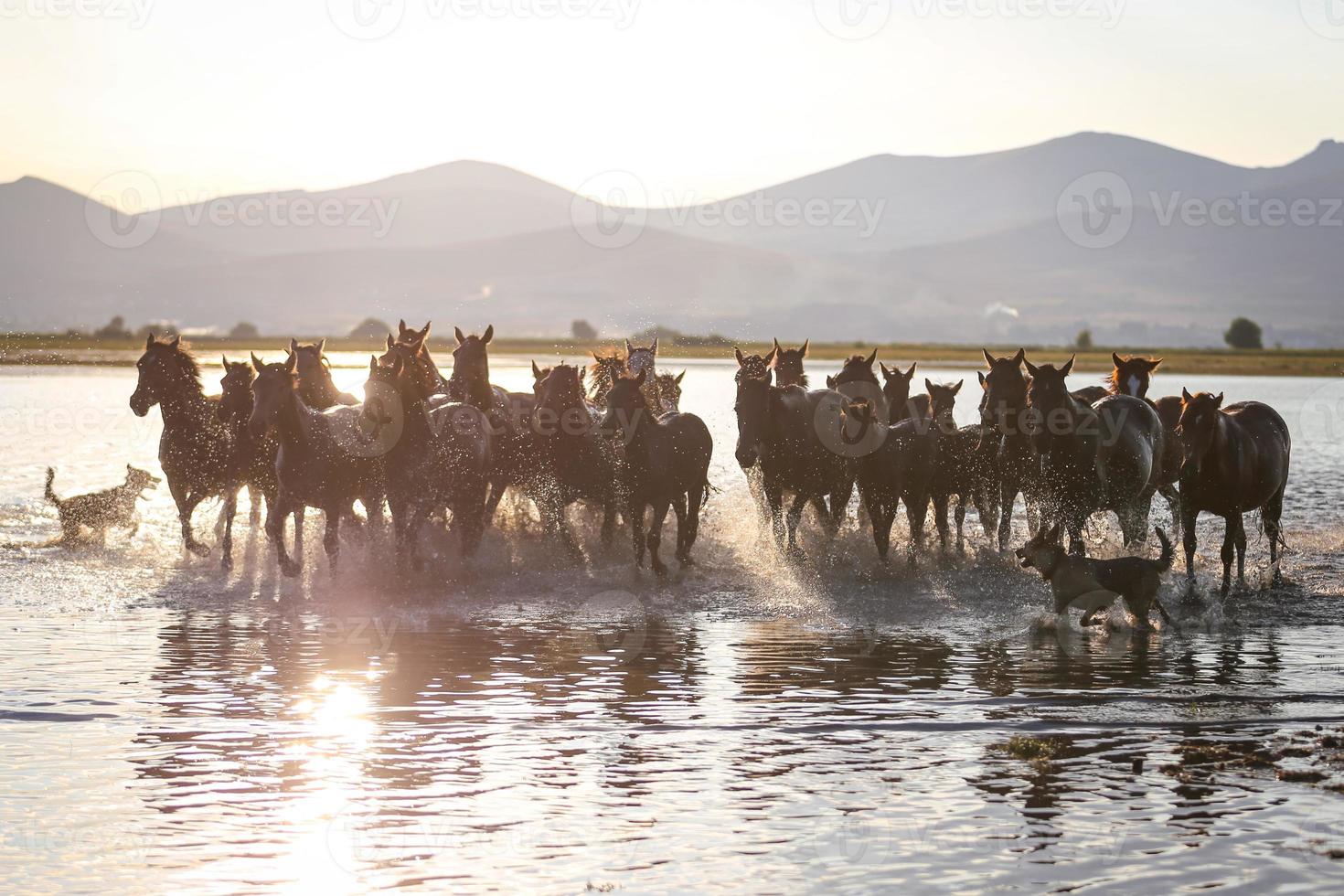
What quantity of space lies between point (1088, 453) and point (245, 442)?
8.38 metres

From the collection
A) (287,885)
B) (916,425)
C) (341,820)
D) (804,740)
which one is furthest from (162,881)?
(916,425)

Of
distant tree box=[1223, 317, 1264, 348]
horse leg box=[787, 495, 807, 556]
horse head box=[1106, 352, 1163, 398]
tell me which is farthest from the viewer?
distant tree box=[1223, 317, 1264, 348]

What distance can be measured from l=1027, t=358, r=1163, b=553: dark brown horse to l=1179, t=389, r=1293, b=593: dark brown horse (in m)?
0.43

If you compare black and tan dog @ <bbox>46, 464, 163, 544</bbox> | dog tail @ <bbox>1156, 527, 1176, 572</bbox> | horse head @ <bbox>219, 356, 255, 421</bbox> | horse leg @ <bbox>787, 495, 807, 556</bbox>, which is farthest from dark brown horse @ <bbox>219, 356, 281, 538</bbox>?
dog tail @ <bbox>1156, 527, 1176, 572</bbox>

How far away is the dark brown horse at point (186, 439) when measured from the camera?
16.6m

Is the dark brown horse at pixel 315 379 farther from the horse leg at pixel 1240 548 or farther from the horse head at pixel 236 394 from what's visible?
the horse leg at pixel 1240 548

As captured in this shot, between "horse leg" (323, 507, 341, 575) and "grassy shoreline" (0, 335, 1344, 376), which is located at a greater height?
"grassy shoreline" (0, 335, 1344, 376)

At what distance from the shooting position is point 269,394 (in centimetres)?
1445

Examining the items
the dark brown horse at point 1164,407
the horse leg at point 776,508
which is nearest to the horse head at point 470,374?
the horse leg at point 776,508

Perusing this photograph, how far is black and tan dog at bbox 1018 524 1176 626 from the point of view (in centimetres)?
1259

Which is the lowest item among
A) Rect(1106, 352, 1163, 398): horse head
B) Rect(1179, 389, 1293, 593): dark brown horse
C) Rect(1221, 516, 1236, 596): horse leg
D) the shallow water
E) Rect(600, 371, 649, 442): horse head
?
the shallow water

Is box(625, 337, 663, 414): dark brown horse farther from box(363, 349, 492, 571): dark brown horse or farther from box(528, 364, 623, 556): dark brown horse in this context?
box(363, 349, 492, 571): dark brown horse

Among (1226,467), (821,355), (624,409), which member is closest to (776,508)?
(624,409)

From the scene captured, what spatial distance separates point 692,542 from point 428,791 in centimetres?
837
